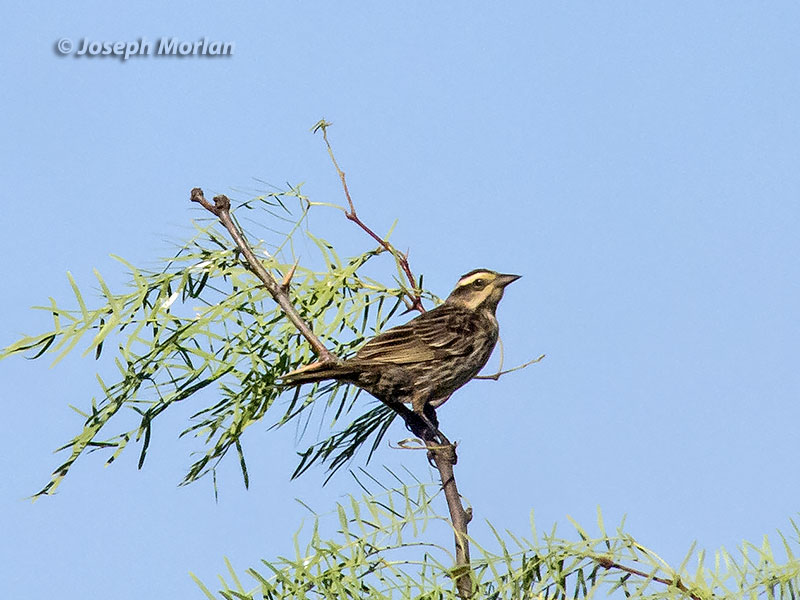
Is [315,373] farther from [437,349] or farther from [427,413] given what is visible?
[437,349]

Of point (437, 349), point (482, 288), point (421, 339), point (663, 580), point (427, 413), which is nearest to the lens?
point (663, 580)

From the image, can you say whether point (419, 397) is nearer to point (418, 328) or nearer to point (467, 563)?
point (418, 328)

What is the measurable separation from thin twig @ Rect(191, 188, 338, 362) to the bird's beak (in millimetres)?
3474

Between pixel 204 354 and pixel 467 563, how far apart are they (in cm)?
101

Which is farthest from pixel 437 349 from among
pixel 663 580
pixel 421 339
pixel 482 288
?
pixel 663 580

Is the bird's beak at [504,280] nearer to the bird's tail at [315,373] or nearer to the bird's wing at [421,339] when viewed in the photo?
the bird's wing at [421,339]

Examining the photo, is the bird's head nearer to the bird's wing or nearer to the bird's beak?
the bird's beak

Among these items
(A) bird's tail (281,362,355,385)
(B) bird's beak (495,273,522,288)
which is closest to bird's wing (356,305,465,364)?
(B) bird's beak (495,273,522,288)

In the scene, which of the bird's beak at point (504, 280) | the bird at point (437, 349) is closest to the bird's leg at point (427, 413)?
the bird at point (437, 349)

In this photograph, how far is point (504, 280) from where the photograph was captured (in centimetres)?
684

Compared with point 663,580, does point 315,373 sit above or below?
above

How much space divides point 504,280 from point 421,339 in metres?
1.47

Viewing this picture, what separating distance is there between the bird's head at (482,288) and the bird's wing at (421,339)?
77cm

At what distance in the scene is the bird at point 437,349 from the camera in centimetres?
486
